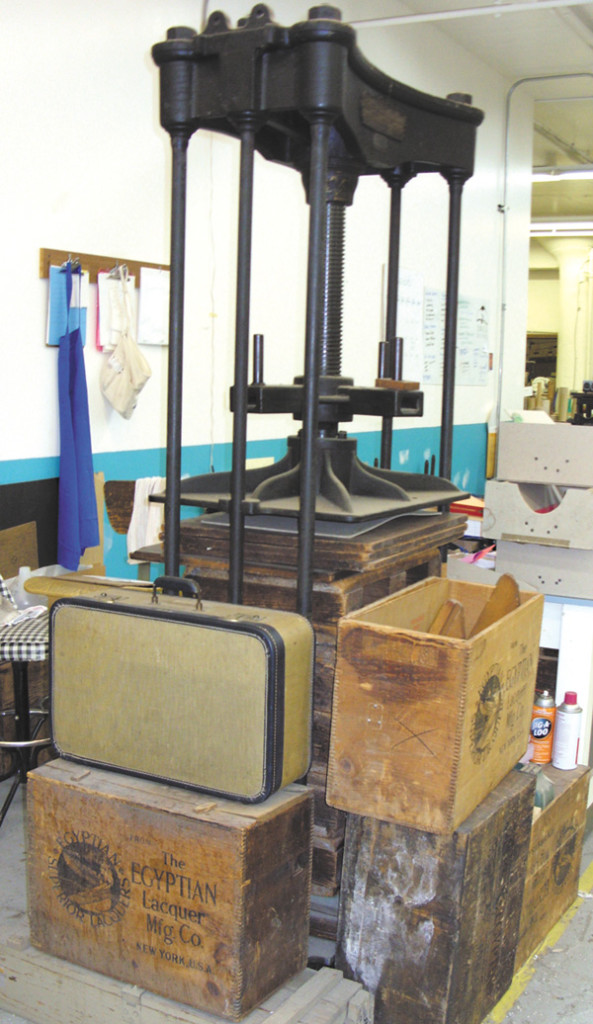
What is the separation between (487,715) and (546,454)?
1.44 meters

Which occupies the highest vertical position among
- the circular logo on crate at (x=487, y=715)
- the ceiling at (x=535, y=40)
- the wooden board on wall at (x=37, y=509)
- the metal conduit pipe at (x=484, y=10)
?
the ceiling at (x=535, y=40)

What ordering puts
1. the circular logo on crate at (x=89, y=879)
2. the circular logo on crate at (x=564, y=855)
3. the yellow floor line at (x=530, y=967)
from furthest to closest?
the circular logo on crate at (x=564, y=855) → the yellow floor line at (x=530, y=967) → the circular logo on crate at (x=89, y=879)

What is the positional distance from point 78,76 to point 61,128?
203 millimetres

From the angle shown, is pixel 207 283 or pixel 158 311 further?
pixel 207 283

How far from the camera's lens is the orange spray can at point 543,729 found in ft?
7.70

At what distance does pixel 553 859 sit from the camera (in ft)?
7.01

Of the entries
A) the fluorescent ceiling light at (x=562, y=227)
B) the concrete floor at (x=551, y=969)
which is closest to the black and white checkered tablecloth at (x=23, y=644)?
the concrete floor at (x=551, y=969)

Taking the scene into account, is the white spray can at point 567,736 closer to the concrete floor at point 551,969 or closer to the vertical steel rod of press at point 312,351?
the concrete floor at point 551,969

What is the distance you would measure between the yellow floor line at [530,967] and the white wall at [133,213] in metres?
2.10

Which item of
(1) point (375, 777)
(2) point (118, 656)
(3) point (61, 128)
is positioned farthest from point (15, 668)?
(3) point (61, 128)

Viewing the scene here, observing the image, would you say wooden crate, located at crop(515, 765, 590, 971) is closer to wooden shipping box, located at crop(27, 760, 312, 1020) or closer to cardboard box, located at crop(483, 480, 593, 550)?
wooden shipping box, located at crop(27, 760, 312, 1020)

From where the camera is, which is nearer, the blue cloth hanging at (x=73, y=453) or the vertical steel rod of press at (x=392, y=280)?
the vertical steel rod of press at (x=392, y=280)

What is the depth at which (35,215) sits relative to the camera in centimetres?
319

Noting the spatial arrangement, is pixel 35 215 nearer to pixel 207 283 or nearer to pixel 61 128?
pixel 61 128
